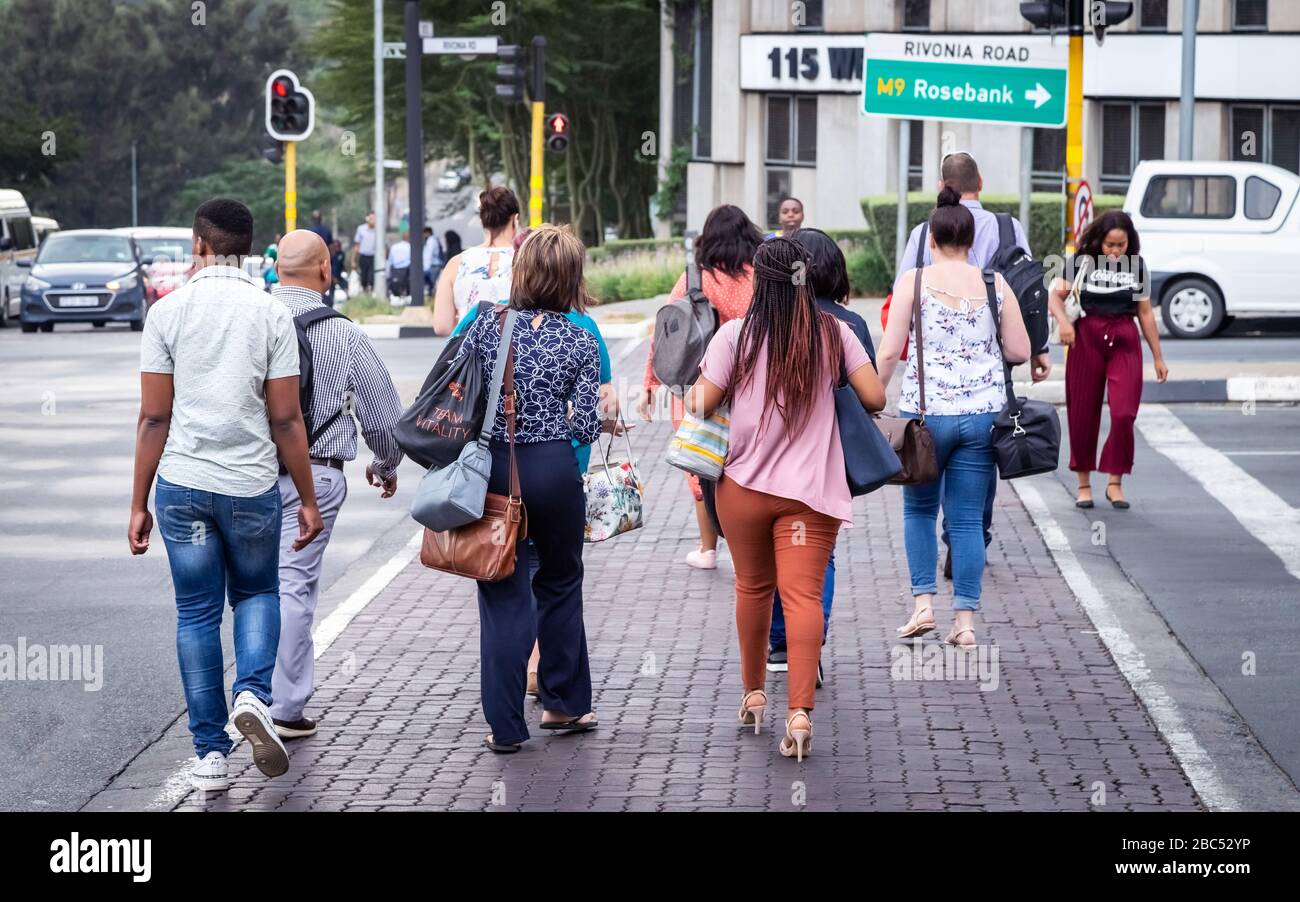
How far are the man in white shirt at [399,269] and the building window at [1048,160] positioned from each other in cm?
1149

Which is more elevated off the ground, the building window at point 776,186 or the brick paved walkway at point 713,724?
the building window at point 776,186

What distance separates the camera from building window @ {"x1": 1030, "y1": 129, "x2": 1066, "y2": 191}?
121 ft

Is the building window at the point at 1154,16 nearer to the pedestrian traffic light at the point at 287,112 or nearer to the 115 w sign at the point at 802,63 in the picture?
the 115 w sign at the point at 802,63

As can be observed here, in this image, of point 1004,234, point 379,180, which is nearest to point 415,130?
point 379,180

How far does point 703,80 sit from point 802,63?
14.8 ft

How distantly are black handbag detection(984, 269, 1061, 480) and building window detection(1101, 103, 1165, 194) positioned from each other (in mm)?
28903

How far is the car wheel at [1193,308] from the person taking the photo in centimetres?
2408

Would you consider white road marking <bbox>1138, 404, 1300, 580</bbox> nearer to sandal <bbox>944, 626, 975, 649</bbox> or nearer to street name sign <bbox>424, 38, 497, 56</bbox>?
sandal <bbox>944, 626, 975, 649</bbox>

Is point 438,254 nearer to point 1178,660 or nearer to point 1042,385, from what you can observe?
point 1042,385

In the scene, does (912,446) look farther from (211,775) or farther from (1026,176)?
(1026,176)

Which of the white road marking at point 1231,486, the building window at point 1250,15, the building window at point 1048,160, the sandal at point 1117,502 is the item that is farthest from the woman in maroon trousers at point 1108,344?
the building window at point 1048,160
